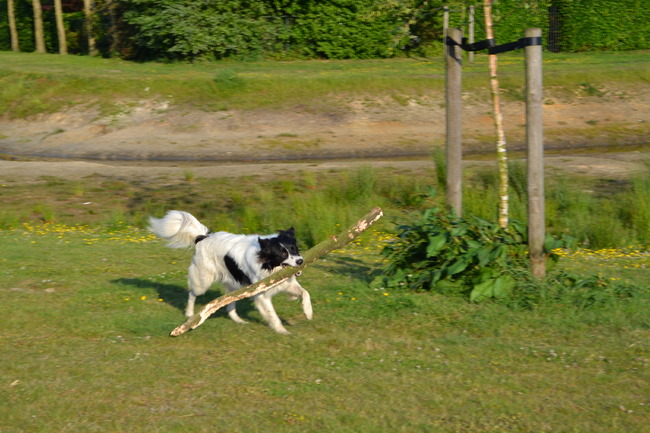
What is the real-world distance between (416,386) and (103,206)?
12.1 meters

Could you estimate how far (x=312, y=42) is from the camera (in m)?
40.4

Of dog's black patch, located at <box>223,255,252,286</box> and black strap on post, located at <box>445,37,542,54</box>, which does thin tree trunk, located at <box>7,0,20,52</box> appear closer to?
black strap on post, located at <box>445,37,542,54</box>

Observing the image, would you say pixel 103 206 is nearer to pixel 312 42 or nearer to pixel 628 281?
pixel 628 281

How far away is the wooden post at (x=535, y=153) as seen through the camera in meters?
9.70

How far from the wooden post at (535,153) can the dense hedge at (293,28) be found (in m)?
26.4

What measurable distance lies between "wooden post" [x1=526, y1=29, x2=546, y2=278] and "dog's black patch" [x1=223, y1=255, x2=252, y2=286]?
11.0ft

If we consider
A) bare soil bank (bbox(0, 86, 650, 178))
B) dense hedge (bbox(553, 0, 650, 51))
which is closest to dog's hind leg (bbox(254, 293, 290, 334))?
bare soil bank (bbox(0, 86, 650, 178))

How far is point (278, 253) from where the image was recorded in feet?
29.0

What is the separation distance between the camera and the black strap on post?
9.70m

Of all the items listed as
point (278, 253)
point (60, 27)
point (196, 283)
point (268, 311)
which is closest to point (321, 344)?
point (268, 311)

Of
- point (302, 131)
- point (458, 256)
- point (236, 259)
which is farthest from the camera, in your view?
point (302, 131)

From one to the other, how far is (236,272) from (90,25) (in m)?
37.5

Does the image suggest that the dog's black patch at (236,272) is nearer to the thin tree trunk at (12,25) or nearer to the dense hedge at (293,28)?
the dense hedge at (293,28)

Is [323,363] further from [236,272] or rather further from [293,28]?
[293,28]
